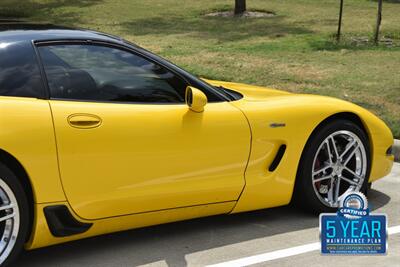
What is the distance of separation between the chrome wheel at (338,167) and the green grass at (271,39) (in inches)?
86.2

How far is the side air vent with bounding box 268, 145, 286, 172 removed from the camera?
13.9 ft

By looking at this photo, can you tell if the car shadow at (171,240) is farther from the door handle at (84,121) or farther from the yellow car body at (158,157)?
the door handle at (84,121)

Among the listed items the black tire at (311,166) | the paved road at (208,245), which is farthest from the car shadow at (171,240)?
the black tire at (311,166)

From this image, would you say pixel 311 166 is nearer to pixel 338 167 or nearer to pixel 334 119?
pixel 338 167

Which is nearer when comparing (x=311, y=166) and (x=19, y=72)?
(x=19, y=72)

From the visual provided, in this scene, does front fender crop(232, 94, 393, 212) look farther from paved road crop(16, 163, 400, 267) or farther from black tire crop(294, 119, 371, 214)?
paved road crop(16, 163, 400, 267)

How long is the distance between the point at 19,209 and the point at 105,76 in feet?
3.29

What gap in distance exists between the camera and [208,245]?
4.03m

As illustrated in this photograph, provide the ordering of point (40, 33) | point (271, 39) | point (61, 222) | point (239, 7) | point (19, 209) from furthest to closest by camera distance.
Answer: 1. point (239, 7)
2. point (271, 39)
3. point (40, 33)
4. point (61, 222)
5. point (19, 209)

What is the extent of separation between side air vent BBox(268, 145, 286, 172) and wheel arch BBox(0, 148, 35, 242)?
1.64 meters

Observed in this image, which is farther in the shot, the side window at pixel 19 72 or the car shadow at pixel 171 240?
the car shadow at pixel 171 240

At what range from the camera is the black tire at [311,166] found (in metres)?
4.36

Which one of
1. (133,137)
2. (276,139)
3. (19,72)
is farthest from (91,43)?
(276,139)

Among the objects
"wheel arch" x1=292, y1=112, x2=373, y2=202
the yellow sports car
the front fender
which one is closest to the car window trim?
the yellow sports car
